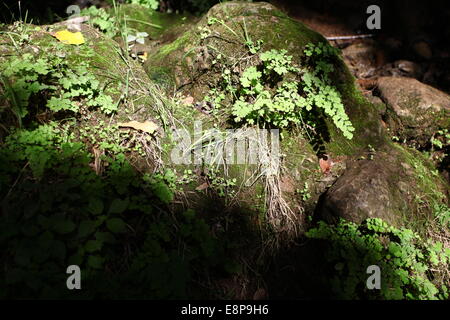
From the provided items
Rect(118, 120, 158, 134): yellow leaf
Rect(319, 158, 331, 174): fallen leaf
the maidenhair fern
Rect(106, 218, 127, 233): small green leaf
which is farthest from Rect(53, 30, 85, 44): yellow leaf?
Rect(319, 158, 331, 174): fallen leaf

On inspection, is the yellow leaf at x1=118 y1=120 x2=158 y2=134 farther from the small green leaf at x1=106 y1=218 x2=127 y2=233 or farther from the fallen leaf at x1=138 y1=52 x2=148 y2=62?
the fallen leaf at x1=138 y1=52 x2=148 y2=62

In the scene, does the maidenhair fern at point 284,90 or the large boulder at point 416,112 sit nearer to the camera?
the maidenhair fern at point 284,90

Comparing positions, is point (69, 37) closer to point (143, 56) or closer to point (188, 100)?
point (143, 56)

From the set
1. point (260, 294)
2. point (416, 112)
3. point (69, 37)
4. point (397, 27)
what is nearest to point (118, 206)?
point (260, 294)

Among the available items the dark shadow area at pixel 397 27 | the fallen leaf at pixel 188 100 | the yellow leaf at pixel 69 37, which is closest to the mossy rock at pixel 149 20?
the yellow leaf at pixel 69 37

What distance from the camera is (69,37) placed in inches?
133

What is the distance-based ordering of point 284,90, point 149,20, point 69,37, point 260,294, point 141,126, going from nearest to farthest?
point 260,294, point 141,126, point 284,90, point 69,37, point 149,20

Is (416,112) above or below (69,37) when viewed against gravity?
below

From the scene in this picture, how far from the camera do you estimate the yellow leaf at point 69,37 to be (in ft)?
10.9

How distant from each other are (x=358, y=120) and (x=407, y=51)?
3395mm

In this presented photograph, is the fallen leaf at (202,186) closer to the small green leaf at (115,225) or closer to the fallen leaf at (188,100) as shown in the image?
the small green leaf at (115,225)

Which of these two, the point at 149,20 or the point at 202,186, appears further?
the point at 149,20

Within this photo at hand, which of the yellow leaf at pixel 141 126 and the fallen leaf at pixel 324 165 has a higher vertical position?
the yellow leaf at pixel 141 126
